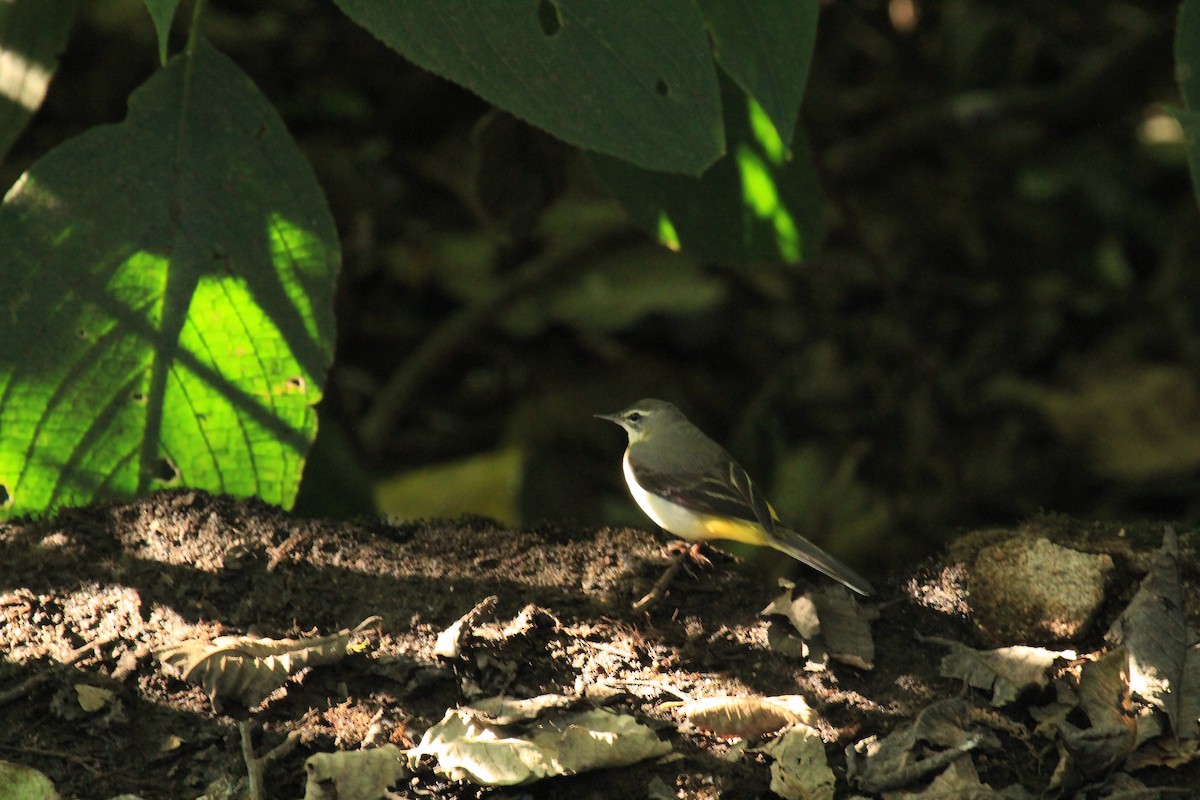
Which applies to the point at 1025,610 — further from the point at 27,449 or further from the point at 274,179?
the point at 27,449

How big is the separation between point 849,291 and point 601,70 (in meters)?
4.19

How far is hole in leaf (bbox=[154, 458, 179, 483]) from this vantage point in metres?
2.52

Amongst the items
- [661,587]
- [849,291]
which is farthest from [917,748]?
[849,291]

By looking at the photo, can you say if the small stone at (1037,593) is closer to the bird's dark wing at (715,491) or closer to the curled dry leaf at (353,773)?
the bird's dark wing at (715,491)

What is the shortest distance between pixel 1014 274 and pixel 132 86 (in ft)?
12.6

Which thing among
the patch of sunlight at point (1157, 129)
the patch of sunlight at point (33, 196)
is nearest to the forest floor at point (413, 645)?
the patch of sunlight at point (33, 196)

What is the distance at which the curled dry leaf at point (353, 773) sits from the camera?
1861 millimetres

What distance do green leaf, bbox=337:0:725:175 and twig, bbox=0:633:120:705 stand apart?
1062 mm

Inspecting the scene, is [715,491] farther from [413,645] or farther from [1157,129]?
[1157,129]

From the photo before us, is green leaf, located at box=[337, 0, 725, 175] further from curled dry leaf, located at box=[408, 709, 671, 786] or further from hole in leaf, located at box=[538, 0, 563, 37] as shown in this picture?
curled dry leaf, located at box=[408, 709, 671, 786]

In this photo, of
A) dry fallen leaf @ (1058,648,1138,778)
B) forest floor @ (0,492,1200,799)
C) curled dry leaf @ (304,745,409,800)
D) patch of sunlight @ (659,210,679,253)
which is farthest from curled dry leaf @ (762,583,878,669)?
patch of sunlight @ (659,210,679,253)

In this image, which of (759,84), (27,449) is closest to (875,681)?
(759,84)

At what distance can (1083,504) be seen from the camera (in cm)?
519

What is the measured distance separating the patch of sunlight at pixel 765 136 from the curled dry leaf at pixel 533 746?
1.34m
